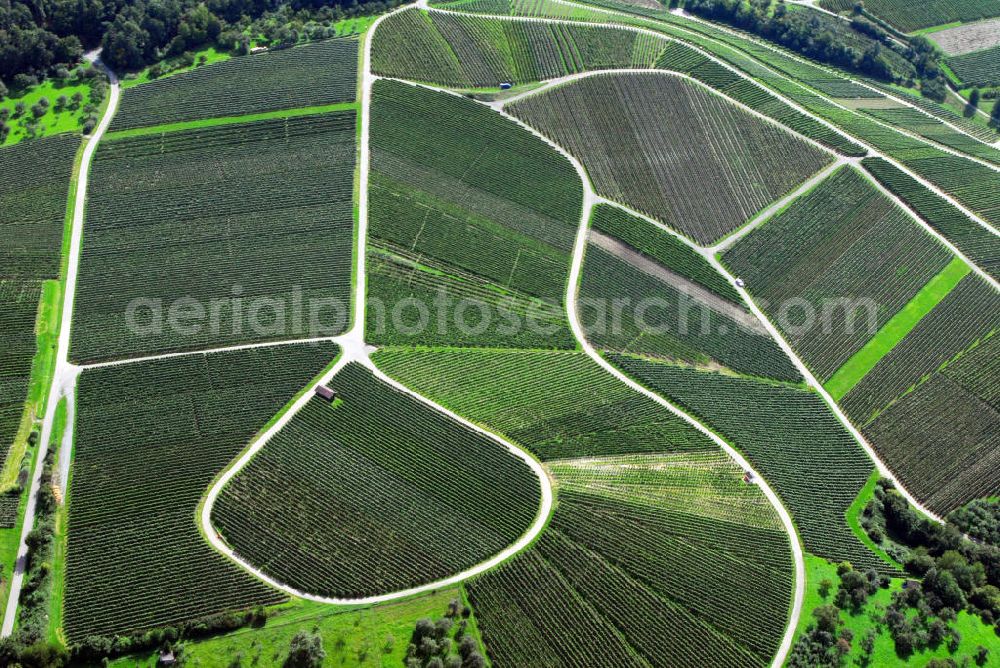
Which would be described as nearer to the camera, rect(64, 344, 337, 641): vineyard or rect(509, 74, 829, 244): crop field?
rect(64, 344, 337, 641): vineyard

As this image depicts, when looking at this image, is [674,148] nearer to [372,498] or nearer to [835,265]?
[835,265]

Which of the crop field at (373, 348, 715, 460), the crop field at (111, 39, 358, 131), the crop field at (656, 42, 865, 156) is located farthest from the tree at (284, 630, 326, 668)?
the crop field at (656, 42, 865, 156)

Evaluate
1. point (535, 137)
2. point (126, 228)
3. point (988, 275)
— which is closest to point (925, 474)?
point (988, 275)

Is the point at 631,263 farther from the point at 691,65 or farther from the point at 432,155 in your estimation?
the point at 691,65

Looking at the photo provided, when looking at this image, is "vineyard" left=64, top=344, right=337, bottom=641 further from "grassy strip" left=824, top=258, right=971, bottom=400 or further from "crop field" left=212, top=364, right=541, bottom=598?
"grassy strip" left=824, top=258, right=971, bottom=400

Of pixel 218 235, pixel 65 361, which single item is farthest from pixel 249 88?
pixel 65 361

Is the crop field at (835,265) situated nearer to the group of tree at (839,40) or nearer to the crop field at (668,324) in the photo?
the crop field at (668,324)
